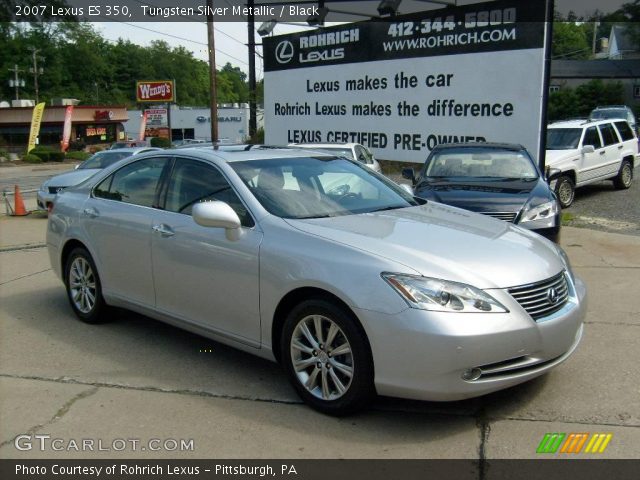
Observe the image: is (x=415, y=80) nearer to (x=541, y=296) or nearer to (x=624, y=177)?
(x=624, y=177)

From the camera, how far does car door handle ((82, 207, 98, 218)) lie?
577 centimetres

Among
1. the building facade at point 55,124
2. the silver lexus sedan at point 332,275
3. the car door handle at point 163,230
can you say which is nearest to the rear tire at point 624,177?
the silver lexus sedan at point 332,275

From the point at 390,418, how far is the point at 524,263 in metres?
1.24

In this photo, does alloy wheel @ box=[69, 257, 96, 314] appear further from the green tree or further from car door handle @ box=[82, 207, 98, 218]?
the green tree

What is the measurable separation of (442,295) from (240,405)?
5.03ft

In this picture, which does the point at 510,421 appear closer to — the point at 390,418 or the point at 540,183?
the point at 390,418

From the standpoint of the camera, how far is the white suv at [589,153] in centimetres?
1340

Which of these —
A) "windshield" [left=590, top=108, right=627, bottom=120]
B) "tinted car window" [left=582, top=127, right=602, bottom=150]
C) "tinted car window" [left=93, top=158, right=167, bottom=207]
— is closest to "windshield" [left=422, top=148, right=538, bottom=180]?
"tinted car window" [left=93, top=158, right=167, bottom=207]

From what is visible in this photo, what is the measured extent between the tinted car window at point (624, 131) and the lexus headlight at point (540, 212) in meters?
9.53

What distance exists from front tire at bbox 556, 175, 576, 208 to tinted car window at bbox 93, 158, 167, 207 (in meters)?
9.90

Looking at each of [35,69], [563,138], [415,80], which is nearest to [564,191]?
[563,138]

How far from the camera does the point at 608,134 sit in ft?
50.2

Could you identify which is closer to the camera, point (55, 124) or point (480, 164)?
point (480, 164)

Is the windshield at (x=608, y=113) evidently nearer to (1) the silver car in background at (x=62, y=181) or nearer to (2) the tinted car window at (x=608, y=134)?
(2) the tinted car window at (x=608, y=134)
